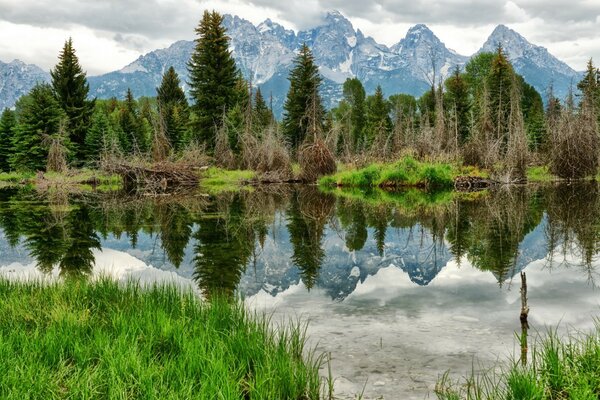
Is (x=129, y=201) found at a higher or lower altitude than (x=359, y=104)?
lower

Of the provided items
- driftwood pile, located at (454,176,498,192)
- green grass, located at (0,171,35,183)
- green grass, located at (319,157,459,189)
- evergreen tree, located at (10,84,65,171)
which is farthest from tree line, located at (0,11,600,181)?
green grass, located at (319,157,459,189)

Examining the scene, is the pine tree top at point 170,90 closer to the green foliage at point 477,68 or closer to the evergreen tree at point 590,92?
the green foliage at point 477,68

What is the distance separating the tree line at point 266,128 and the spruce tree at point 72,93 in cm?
10

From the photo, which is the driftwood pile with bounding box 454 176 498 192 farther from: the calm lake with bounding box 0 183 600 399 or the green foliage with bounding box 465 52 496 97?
the green foliage with bounding box 465 52 496 97

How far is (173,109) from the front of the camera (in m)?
65.1

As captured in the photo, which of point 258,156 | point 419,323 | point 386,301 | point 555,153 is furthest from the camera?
point 258,156

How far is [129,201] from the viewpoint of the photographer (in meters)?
26.9

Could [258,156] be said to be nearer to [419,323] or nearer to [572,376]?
[419,323]

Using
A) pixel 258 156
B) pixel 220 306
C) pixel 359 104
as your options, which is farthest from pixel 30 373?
pixel 359 104

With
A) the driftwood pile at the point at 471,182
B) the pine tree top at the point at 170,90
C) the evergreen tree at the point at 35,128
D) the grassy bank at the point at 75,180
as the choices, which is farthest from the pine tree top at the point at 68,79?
the driftwood pile at the point at 471,182

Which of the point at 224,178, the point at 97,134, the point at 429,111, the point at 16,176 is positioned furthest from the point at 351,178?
the point at 429,111

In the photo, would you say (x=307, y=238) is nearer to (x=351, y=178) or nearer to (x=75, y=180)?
(x=351, y=178)

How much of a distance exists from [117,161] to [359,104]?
6334cm

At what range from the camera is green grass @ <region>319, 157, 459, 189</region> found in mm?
34656
